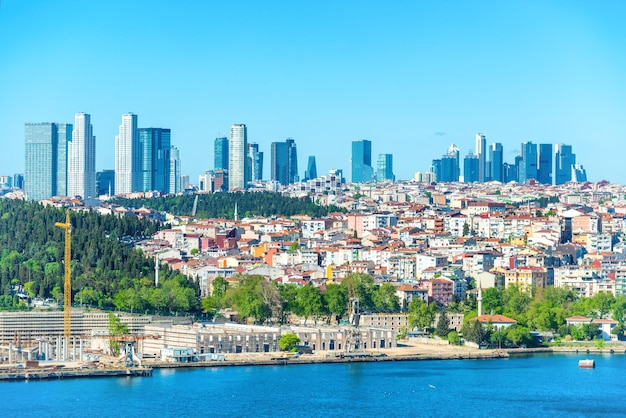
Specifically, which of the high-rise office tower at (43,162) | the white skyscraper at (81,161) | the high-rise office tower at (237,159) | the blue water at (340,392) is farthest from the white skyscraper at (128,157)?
the blue water at (340,392)

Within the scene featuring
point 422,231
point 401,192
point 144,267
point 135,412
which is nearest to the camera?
point 135,412

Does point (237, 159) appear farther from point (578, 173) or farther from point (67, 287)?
point (67, 287)

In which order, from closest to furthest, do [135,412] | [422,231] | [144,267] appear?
[135,412] → [144,267] → [422,231]

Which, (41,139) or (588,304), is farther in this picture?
(41,139)

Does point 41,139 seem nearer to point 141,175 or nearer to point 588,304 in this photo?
point 141,175

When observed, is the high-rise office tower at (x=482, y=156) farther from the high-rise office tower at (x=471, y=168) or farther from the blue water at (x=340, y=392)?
the blue water at (x=340, y=392)

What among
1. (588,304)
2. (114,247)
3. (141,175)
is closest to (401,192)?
(141,175)

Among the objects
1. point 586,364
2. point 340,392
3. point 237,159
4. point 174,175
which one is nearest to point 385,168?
point 174,175

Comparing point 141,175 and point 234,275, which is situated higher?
point 141,175
